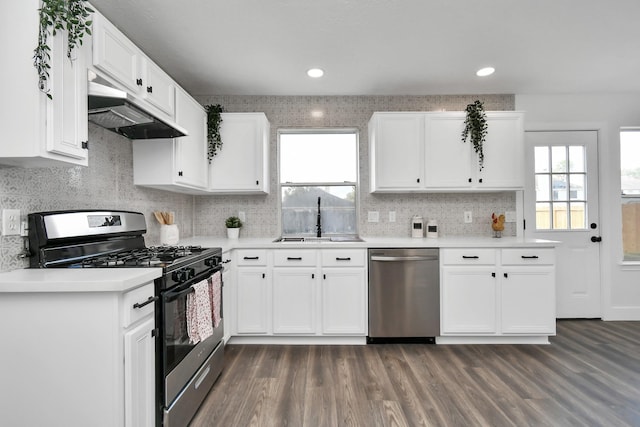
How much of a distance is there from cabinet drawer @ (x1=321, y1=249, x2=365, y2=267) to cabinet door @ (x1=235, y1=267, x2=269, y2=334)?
59cm

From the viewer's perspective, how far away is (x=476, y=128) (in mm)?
3055

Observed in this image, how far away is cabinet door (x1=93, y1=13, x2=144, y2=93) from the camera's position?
159cm

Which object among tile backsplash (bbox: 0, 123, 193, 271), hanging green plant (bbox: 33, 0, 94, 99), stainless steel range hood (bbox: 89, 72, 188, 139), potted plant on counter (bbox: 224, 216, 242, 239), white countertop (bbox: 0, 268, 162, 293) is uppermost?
hanging green plant (bbox: 33, 0, 94, 99)

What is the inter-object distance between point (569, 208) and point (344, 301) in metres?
2.78

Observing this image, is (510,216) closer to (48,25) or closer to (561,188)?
(561,188)

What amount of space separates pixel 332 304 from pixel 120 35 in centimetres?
242

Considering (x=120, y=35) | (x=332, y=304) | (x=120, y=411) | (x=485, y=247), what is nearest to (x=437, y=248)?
(x=485, y=247)

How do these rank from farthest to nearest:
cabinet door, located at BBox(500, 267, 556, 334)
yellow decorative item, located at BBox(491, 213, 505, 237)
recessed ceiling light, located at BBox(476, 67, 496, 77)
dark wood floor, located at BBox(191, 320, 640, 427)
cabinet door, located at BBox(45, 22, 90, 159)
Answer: yellow decorative item, located at BBox(491, 213, 505, 237) < recessed ceiling light, located at BBox(476, 67, 496, 77) < cabinet door, located at BBox(500, 267, 556, 334) < dark wood floor, located at BBox(191, 320, 640, 427) < cabinet door, located at BBox(45, 22, 90, 159)

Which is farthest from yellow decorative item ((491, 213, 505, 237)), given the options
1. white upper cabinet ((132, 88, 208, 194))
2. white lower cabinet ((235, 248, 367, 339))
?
white upper cabinet ((132, 88, 208, 194))

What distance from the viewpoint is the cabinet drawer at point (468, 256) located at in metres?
2.77

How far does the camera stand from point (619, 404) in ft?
6.32

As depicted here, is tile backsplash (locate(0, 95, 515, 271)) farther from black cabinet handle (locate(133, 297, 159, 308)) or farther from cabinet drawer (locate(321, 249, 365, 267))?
black cabinet handle (locate(133, 297, 159, 308))

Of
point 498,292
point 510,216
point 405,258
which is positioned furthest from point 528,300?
point 405,258

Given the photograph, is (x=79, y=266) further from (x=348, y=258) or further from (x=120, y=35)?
(x=348, y=258)
